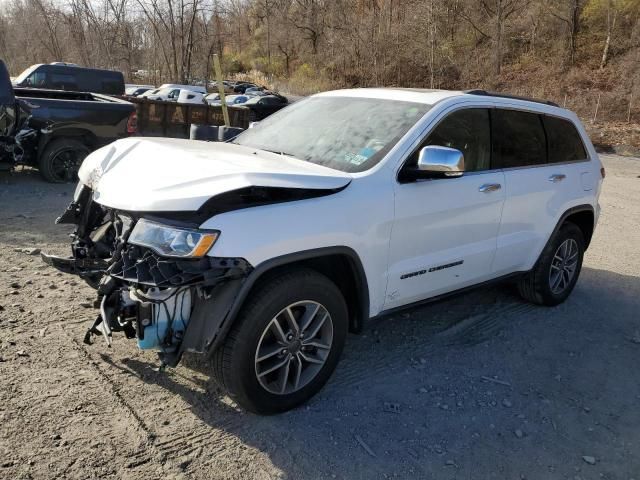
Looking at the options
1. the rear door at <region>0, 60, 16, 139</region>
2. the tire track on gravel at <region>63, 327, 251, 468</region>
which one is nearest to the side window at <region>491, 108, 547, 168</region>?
the tire track on gravel at <region>63, 327, 251, 468</region>

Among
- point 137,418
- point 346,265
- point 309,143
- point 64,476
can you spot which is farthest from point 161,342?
point 309,143

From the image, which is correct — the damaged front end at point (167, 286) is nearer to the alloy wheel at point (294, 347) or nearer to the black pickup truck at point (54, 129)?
the alloy wheel at point (294, 347)

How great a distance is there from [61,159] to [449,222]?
24.3ft

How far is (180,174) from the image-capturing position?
304 cm

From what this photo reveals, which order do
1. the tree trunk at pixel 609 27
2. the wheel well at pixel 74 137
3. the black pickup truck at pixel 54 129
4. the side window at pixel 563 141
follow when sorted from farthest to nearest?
the tree trunk at pixel 609 27, the wheel well at pixel 74 137, the black pickup truck at pixel 54 129, the side window at pixel 563 141

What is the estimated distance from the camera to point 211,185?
113 inches

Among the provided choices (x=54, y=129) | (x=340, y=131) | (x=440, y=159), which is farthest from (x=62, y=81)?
(x=440, y=159)

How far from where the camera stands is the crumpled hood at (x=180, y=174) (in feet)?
9.40

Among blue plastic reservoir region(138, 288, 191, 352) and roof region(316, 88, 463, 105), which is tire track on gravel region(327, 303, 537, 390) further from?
roof region(316, 88, 463, 105)

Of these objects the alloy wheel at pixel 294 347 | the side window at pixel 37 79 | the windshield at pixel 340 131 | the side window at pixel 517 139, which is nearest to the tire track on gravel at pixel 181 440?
the alloy wheel at pixel 294 347

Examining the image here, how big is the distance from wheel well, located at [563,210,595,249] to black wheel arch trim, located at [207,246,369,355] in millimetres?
2690

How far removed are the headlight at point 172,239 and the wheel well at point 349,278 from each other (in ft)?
1.93

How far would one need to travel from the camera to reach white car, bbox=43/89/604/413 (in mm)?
2861

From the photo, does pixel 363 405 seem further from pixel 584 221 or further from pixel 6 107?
pixel 6 107
